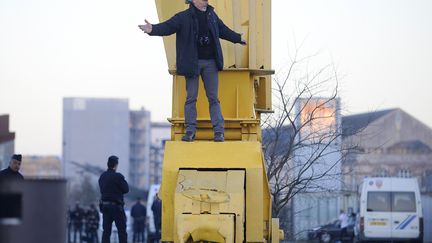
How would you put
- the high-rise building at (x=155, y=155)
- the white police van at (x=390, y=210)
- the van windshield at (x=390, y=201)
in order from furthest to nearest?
1. the high-rise building at (x=155, y=155)
2. the van windshield at (x=390, y=201)
3. the white police van at (x=390, y=210)

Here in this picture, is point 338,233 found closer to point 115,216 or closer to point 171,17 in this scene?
point 115,216

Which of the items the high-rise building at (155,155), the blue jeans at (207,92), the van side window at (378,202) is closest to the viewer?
the blue jeans at (207,92)

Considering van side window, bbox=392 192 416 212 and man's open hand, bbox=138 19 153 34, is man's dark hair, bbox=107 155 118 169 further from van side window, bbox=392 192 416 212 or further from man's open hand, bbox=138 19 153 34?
van side window, bbox=392 192 416 212

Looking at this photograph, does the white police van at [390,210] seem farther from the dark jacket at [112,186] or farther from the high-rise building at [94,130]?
the high-rise building at [94,130]

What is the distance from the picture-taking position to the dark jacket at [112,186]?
49.0ft

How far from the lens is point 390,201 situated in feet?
128

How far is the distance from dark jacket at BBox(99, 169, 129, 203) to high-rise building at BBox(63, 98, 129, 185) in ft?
494

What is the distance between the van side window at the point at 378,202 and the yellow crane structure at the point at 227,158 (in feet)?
94.2

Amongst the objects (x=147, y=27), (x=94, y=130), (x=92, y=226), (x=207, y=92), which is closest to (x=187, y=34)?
(x=147, y=27)

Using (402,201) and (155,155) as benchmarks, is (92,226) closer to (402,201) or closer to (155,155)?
(402,201)

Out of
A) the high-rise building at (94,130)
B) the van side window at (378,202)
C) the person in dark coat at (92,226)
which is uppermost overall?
the high-rise building at (94,130)

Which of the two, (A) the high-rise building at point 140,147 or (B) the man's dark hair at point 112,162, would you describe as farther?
(A) the high-rise building at point 140,147

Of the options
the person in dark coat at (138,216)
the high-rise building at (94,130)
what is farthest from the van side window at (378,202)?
the high-rise building at (94,130)

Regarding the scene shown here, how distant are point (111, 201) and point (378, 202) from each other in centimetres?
2517
